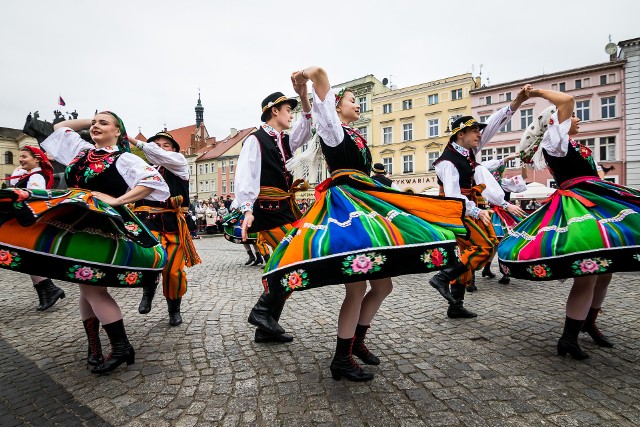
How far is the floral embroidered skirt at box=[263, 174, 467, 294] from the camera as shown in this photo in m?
2.21

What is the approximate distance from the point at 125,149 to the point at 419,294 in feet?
13.2

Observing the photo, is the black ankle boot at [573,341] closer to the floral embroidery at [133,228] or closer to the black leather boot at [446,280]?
the black leather boot at [446,280]

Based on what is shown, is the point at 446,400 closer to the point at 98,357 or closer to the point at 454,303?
the point at 454,303

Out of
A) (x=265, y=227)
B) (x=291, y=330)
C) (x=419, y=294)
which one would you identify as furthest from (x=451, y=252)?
(x=419, y=294)

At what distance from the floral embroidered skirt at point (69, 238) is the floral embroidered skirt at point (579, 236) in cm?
272

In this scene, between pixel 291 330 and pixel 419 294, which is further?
pixel 419 294

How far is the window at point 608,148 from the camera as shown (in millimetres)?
26312

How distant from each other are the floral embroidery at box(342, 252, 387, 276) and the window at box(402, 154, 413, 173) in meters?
34.0

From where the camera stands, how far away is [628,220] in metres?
2.77

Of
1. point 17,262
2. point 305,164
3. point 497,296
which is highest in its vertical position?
point 305,164

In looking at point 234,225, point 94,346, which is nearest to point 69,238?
point 94,346

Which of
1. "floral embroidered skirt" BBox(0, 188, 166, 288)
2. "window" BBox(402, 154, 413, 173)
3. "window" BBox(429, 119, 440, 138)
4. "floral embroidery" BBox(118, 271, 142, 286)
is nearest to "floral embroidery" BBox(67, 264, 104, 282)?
"floral embroidered skirt" BBox(0, 188, 166, 288)

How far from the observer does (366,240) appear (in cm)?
224

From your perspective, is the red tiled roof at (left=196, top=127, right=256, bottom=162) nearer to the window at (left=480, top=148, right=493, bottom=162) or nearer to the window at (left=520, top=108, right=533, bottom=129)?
the window at (left=480, top=148, right=493, bottom=162)
